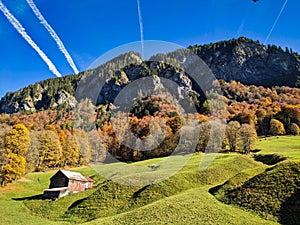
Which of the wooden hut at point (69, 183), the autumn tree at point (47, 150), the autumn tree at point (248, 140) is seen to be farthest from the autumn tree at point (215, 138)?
the autumn tree at point (47, 150)

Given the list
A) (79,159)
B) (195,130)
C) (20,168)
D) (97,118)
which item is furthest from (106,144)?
(97,118)

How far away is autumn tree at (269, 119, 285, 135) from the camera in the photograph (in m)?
121

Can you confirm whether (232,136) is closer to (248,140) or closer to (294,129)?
(248,140)

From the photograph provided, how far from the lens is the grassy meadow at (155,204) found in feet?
94.6

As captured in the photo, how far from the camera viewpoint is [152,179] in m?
46.6

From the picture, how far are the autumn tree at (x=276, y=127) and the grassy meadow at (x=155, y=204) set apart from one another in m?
74.6

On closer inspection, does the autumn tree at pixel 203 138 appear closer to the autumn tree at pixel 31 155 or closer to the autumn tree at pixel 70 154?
the autumn tree at pixel 70 154

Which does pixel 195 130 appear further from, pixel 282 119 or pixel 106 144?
pixel 282 119

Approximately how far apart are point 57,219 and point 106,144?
8545 centimetres

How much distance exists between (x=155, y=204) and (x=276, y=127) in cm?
10495

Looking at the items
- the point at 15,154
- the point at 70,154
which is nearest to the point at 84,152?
the point at 70,154

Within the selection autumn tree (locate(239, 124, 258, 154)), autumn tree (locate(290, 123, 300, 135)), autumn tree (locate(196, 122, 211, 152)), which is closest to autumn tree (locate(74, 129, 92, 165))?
autumn tree (locate(196, 122, 211, 152))

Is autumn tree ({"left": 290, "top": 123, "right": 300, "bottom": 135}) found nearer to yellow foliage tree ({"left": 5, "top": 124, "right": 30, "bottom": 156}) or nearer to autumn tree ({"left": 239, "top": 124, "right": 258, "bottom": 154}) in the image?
autumn tree ({"left": 239, "top": 124, "right": 258, "bottom": 154})

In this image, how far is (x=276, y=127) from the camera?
4808 inches
